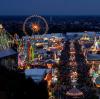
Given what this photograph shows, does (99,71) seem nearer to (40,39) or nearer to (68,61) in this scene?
(68,61)

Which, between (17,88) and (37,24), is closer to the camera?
(17,88)

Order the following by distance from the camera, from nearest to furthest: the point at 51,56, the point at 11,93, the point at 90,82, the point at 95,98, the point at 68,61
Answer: the point at 11,93
the point at 95,98
the point at 90,82
the point at 68,61
the point at 51,56

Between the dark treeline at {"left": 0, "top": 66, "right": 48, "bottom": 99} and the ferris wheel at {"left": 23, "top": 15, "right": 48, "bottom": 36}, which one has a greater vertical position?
the ferris wheel at {"left": 23, "top": 15, "right": 48, "bottom": 36}

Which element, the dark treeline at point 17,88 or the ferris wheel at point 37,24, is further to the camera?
the ferris wheel at point 37,24

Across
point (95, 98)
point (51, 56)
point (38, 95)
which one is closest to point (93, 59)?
point (51, 56)

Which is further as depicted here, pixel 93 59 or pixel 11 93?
pixel 93 59

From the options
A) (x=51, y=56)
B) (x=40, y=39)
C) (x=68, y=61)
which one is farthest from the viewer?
(x=40, y=39)

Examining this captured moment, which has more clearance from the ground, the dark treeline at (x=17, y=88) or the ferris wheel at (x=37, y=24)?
the ferris wheel at (x=37, y=24)

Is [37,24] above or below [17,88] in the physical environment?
above

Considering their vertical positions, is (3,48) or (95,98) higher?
(3,48)

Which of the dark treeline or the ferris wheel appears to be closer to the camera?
the dark treeline
